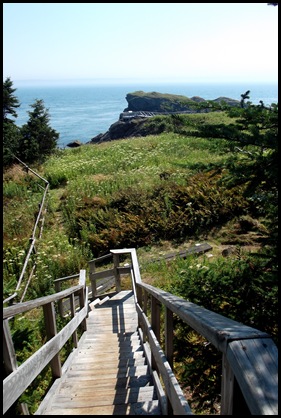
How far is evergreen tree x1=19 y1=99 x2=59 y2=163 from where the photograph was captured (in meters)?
20.9

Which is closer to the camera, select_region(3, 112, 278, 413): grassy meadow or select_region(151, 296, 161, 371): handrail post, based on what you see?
select_region(151, 296, 161, 371): handrail post

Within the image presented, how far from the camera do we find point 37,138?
71.2 ft

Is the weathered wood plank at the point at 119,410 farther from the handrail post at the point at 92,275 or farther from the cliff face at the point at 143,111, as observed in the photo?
the handrail post at the point at 92,275

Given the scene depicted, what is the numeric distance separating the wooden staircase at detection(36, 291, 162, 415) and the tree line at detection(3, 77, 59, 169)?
14561 mm

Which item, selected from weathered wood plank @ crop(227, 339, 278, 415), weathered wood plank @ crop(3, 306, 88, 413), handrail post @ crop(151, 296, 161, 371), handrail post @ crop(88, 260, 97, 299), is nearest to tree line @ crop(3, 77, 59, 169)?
handrail post @ crop(88, 260, 97, 299)

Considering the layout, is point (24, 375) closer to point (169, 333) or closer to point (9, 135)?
point (169, 333)

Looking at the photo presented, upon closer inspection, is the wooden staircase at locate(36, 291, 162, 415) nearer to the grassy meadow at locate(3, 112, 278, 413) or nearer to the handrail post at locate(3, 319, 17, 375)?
the handrail post at locate(3, 319, 17, 375)

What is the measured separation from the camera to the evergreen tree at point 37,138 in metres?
20.9

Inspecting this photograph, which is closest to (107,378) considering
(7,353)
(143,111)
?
(7,353)

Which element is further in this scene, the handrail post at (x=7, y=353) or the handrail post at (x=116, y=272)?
the handrail post at (x=116, y=272)

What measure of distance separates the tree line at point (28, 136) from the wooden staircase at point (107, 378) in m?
14.6

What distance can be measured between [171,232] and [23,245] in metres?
4.71

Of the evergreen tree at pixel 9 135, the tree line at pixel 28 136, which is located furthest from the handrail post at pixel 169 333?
the tree line at pixel 28 136

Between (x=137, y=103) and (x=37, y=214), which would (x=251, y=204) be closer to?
(x=37, y=214)
